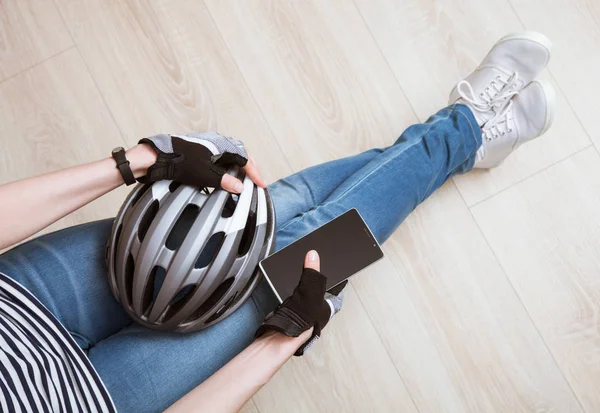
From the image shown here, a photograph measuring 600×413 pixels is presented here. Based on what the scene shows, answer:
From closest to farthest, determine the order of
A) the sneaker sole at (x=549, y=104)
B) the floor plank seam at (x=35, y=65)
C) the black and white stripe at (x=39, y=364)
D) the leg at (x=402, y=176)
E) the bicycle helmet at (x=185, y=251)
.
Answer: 1. the black and white stripe at (x=39, y=364)
2. the bicycle helmet at (x=185, y=251)
3. the leg at (x=402, y=176)
4. the sneaker sole at (x=549, y=104)
5. the floor plank seam at (x=35, y=65)

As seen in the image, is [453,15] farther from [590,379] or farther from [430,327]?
[590,379]

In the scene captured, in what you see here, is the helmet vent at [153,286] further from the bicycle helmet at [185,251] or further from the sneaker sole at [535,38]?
the sneaker sole at [535,38]

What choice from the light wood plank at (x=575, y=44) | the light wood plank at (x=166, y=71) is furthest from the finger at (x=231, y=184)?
the light wood plank at (x=575, y=44)

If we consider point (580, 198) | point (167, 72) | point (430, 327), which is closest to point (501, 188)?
point (580, 198)

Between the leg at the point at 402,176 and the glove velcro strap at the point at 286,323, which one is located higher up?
the leg at the point at 402,176

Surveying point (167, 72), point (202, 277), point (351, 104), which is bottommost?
point (202, 277)

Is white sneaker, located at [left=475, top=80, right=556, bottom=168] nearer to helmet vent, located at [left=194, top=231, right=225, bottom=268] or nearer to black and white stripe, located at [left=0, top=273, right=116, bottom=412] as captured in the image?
helmet vent, located at [left=194, top=231, right=225, bottom=268]

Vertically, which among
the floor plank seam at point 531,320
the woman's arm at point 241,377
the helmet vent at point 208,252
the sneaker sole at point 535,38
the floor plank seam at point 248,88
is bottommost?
the floor plank seam at point 531,320

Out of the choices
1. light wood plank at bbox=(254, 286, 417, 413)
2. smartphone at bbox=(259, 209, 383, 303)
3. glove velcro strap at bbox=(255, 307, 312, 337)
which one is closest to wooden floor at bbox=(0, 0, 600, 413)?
light wood plank at bbox=(254, 286, 417, 413)

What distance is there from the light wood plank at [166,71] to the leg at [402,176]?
262 mm

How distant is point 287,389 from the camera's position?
110 centimetres

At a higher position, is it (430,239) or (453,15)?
(453,15)

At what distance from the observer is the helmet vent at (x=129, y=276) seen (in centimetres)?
75

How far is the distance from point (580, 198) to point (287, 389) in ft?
2.43
